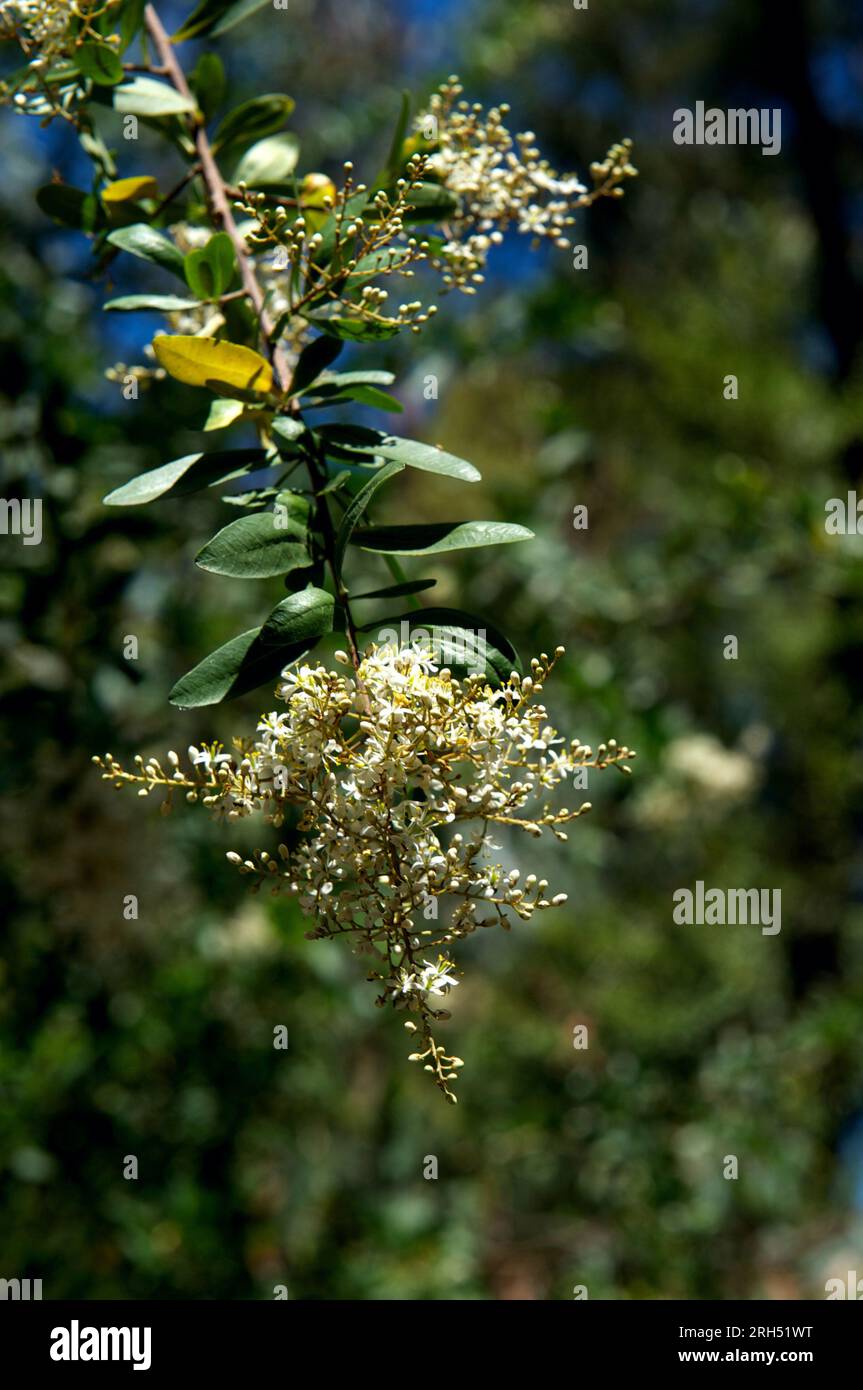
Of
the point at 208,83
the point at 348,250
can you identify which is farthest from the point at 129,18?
the point at 348,250

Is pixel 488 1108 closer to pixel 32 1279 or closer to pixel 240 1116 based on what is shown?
pixel 240 1116

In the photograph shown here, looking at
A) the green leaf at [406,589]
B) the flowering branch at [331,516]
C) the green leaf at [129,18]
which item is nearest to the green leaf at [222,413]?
the flowering branch at [331,516]

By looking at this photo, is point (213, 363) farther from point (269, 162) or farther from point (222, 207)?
point (269, 162)

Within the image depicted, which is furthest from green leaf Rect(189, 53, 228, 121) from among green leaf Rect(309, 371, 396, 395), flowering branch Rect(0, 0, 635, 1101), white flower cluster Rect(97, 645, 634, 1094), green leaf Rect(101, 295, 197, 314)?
white flower cluster Rect(97, 645, 634, 1094)

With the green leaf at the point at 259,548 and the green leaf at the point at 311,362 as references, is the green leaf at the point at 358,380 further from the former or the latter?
the green leaf at the point at 259,548

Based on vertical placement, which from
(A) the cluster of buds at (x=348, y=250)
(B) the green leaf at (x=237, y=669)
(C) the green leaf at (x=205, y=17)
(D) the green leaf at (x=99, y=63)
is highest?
(C) the green leaf at (x=205, y=17)

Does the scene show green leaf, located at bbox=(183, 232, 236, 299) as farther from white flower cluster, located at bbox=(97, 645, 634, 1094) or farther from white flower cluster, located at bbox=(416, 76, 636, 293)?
white flower cluster, located at bbox=(97, 645, 634, 1094)
